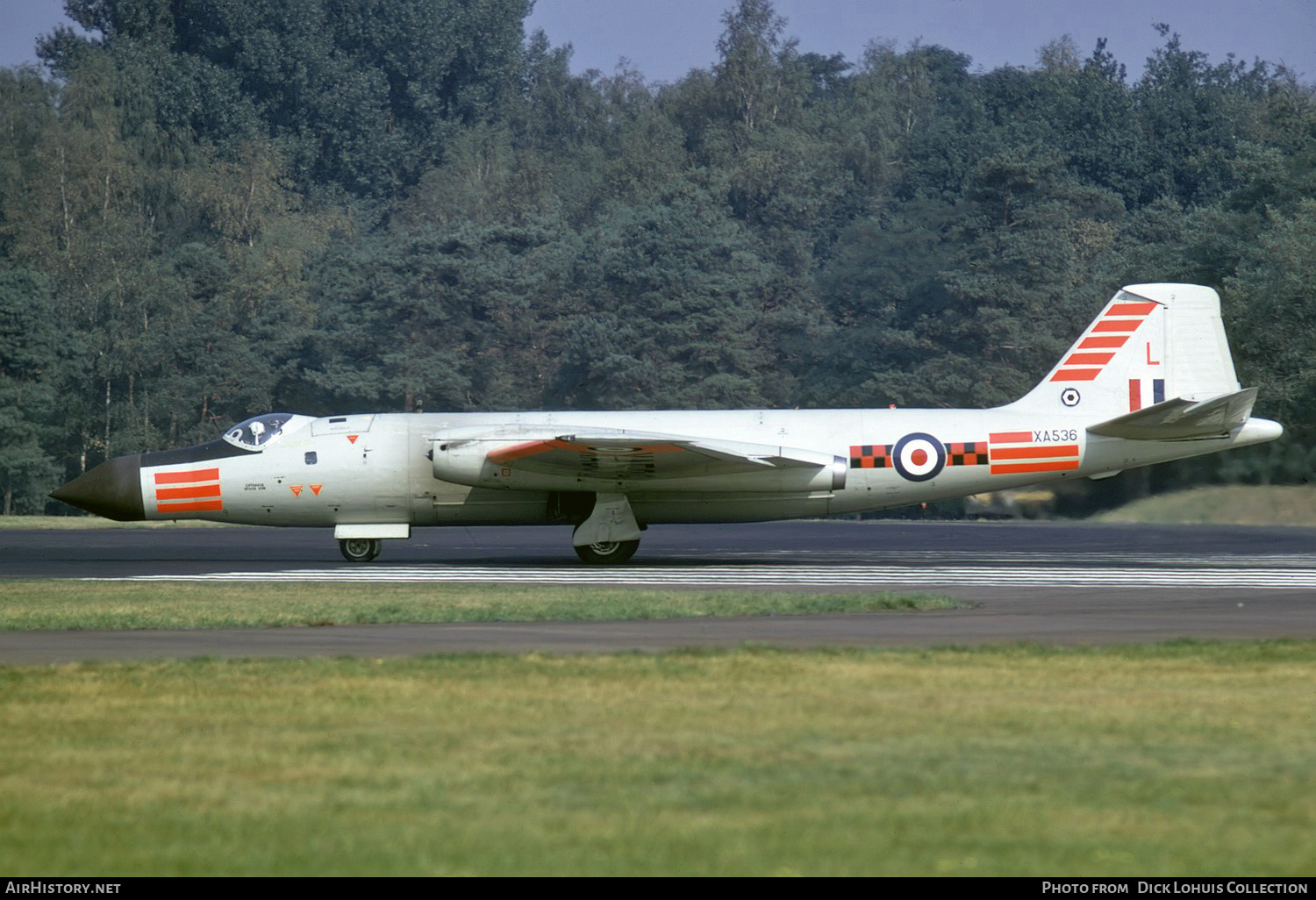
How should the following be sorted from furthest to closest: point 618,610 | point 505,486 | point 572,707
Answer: point 505,486
point 618,610
point 572,707

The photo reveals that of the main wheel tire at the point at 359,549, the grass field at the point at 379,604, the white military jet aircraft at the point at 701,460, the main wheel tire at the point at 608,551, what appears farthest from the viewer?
the main wheel tire at the point at 359,549

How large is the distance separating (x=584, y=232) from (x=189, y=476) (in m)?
59.5

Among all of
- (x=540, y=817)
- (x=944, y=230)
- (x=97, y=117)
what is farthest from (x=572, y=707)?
(x=97, y=117)

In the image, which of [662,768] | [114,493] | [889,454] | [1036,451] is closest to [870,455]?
[889,454]

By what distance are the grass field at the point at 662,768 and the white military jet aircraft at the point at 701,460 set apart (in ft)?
48.0

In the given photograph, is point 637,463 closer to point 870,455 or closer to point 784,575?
point 784,575

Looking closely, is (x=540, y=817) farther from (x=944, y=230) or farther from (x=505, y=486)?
(x=944, y=230)

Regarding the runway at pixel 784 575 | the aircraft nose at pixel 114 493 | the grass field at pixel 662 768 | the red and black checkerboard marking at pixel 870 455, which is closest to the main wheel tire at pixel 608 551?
the runway at pixel 784 575

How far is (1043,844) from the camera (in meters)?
6.99

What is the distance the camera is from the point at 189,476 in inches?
1108

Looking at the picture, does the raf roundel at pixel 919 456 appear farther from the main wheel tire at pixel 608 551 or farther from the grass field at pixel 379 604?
the grass field at pixel 379 604

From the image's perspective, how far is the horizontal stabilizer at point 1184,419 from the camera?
26.2m

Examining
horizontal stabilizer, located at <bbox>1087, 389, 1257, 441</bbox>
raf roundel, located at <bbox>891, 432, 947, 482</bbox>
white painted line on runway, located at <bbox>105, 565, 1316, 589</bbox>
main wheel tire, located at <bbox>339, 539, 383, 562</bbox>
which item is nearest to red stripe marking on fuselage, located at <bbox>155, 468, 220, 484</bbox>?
main wheel tire, located at <bbox>339, 539, 383, 562</bbox>

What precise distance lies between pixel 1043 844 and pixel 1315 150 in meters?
62.8
